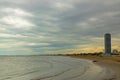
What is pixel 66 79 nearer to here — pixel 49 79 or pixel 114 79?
pixel 49 79

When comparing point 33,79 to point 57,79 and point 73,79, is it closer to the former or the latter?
point 57,79

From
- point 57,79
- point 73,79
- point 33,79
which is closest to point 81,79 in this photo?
point 73,79

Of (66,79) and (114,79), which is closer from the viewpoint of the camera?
(114,79)

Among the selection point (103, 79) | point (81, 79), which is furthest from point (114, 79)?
point (81, 79)

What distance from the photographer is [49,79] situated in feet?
93.5

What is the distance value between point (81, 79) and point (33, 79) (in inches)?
240

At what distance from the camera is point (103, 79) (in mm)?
26812

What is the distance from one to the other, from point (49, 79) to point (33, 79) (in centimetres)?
204

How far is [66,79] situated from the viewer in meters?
27.9

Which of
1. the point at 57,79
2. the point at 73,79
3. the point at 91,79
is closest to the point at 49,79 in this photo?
the point at 57,79

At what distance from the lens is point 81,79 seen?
27.5 meters

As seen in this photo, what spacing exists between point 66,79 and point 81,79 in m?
1.87

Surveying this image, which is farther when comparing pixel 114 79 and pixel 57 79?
pixel 57 79

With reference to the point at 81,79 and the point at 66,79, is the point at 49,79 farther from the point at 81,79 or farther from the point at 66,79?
the point at 81,79
